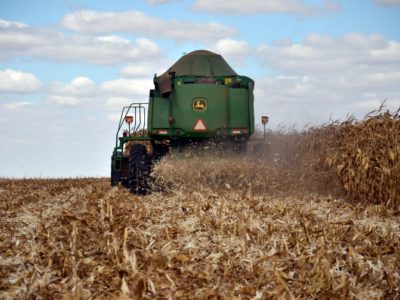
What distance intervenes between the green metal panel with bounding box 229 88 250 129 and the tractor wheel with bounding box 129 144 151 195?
1.96m

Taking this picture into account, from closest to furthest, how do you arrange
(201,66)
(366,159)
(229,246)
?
(229,246) → (366,159) → (201,66)

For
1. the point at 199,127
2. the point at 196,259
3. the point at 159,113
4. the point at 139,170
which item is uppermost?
the point at 159,113

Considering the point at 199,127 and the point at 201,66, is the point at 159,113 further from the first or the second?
the point at 201,66

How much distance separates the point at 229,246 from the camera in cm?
595

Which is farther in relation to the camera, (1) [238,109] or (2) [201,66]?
(2) [201,66]

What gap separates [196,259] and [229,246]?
63 cm

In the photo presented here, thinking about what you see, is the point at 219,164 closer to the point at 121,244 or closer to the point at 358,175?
the point at 358,175

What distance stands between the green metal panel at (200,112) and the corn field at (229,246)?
6.91 feet

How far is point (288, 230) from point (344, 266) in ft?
4.37

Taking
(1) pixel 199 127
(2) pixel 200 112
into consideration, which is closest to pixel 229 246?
(1) pixel 199 127

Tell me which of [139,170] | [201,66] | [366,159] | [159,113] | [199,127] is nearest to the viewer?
[366,159]

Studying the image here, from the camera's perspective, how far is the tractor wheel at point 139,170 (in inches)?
523

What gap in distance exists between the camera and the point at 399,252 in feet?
19.9

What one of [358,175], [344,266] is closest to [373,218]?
[358,175]
